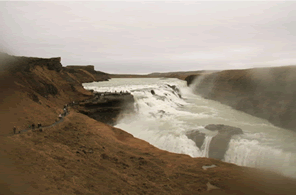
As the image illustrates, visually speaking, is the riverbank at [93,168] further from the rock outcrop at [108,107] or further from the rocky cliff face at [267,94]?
the rocky cliff face at [267,94]

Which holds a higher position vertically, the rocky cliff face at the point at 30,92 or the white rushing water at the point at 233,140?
the rocky cliff face at the point at 30,92

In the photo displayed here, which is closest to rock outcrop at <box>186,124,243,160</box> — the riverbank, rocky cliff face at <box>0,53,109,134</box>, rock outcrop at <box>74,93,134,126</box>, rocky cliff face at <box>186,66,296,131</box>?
the riverbank

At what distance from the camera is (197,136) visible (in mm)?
11148

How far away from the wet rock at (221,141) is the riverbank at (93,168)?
220 centimetres

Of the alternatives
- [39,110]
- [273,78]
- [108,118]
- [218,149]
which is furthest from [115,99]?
[273,78]

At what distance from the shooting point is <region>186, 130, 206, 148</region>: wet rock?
1055cm

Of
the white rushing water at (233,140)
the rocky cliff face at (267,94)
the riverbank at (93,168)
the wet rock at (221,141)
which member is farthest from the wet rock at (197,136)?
the rocky cliff face at (267,94)

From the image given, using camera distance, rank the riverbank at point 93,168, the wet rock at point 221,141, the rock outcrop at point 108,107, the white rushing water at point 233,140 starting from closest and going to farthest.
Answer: the riverbank at point 93,168 < the white rushing water at point 233,140 < the wet rock at point 221,141 < the rock outcrop at point 108,107

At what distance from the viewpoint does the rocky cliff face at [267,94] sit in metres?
14.8

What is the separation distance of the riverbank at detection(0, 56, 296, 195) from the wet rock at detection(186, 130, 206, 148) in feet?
8.92

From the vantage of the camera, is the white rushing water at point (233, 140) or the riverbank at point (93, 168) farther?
the white rushing water at point (233, 140)

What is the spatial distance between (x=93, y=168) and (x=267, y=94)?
60.6ft

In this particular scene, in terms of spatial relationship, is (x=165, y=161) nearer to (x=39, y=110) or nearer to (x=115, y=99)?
(x=39, y=110)

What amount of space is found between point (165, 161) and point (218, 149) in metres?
3.87
